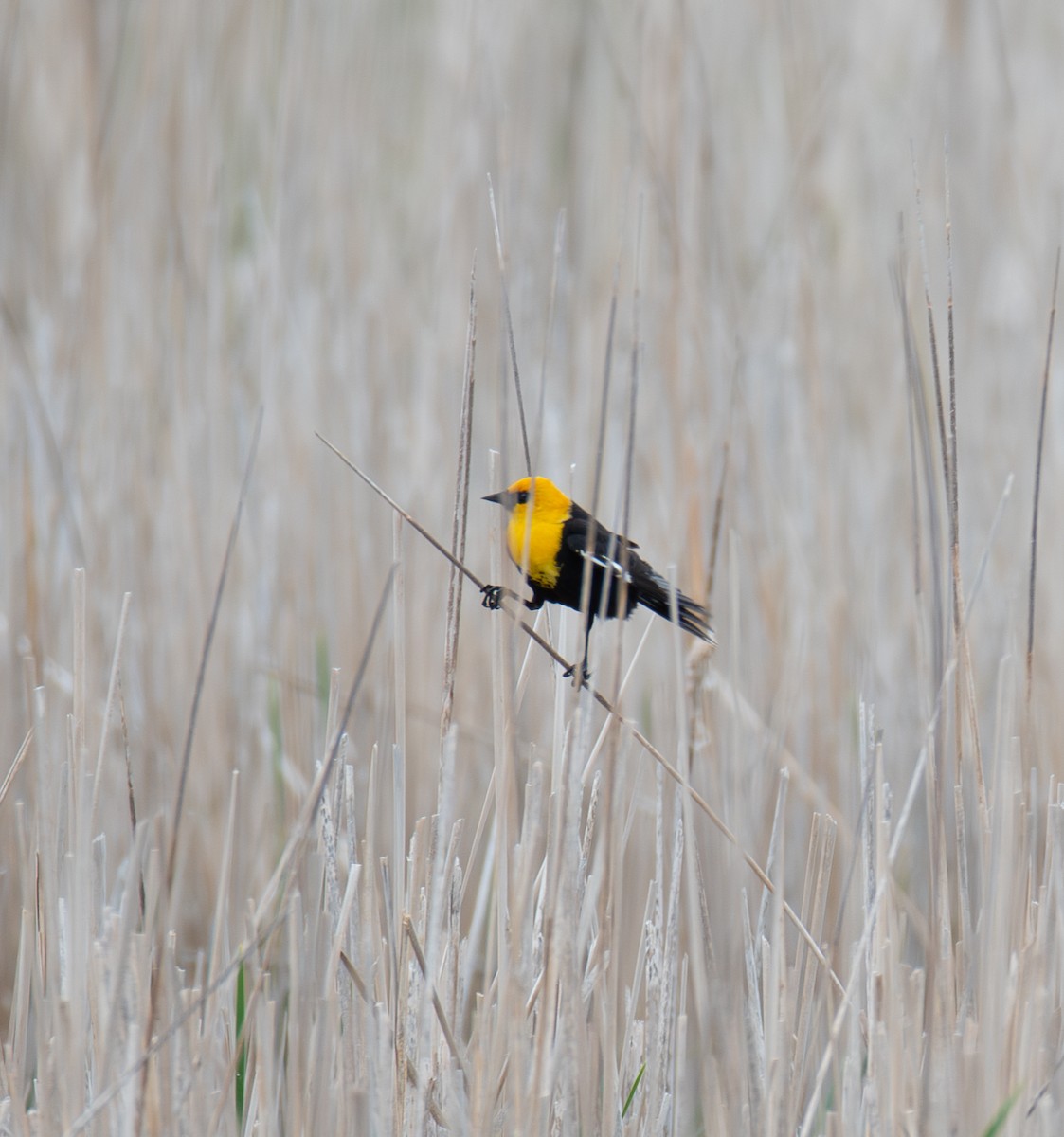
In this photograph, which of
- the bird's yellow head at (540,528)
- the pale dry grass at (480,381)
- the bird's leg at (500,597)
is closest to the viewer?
the bird's leg at (500,597)

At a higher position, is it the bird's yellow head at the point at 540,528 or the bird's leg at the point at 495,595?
the bird's yellow head at the point at 540,528

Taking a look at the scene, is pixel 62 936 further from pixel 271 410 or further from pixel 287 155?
pixel 287 155

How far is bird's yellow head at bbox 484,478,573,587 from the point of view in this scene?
0.89m

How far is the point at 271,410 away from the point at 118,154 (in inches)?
15.0

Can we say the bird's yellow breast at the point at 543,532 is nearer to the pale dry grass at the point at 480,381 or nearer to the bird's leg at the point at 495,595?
the bird's leg at the point at 495,595

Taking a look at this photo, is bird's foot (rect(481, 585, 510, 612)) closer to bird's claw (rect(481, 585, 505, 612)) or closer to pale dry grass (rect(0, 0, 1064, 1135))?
bird's claw (rect(481, 585, 505, 612))

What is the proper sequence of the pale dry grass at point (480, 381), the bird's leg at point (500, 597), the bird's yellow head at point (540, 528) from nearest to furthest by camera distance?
the bird's leg at point (500, 597) < the bird's yellow head at point (540, 528) < the pale dry grass at point (480, 381)

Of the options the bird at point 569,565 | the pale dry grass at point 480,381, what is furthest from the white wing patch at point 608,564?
the pale dry grass at point 480,381

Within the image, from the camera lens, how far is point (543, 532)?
960 mm

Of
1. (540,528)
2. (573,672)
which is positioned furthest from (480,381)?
(573,672)

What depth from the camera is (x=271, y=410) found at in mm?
1619

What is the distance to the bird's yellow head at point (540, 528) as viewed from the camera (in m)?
0.89

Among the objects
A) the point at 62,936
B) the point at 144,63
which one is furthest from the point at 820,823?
the point at 144,63

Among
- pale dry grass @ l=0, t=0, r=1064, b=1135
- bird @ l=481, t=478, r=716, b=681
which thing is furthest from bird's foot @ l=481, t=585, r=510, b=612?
pale dry grass @ l=0, t=0, r=1064, b=1135
